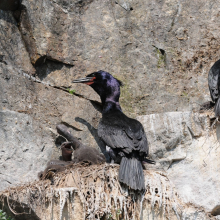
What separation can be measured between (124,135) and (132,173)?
75 cm

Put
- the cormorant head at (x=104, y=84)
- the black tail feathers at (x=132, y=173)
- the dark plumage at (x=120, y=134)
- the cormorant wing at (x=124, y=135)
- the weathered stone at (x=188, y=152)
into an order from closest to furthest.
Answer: the black tail feathers at (x=132, y=173) < the dark plumage at (x=120, y=134) < the cormorant wing at (x=124, y=135) < the weathered stone at (x=188, y=152) < the cormorant head at (x=104, y=84)

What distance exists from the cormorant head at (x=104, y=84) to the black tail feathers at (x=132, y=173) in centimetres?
161

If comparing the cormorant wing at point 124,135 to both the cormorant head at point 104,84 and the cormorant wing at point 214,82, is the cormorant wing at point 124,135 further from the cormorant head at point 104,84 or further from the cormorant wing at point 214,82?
the cormorant wing at point 214,82

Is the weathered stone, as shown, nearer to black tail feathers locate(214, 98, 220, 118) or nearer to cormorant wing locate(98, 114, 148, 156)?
black tail feathers locate(214, 98, 220, 118)

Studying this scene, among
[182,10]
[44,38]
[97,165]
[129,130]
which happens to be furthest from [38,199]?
[182,10]

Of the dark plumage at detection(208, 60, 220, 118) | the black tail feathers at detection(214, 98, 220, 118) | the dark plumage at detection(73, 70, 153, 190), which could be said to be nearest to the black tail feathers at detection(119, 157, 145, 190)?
the dark plumage at detection(73, 70, 153, 190)

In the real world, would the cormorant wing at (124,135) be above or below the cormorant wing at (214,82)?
below

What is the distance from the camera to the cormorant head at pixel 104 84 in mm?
7781

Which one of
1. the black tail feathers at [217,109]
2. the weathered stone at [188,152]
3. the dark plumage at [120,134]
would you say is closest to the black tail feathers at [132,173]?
the dark plumage at [120,134]

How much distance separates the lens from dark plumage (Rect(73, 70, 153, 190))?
6.20 m

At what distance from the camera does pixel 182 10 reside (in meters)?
8.95

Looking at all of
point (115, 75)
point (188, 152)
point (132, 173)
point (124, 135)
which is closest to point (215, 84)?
point (188, 152)

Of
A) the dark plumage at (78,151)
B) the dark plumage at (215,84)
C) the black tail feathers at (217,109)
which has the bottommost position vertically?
the dark plumage at (78,151)

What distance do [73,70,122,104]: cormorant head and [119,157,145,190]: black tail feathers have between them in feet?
5.29
